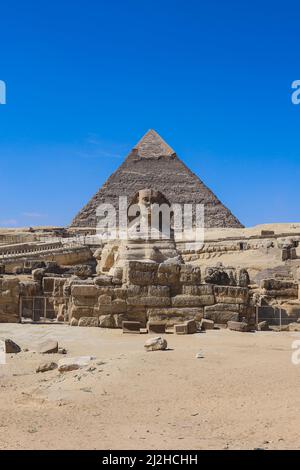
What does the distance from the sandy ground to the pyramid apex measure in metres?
128

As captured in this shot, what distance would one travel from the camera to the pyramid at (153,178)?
12962cm

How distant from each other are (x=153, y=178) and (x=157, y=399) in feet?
430

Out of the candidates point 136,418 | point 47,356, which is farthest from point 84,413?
point 47,356

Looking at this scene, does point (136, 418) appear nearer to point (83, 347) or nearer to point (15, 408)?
point (15, 408)

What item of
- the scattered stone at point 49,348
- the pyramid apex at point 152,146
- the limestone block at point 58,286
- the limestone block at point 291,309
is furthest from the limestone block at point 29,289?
the pyramid apex at point 152,146

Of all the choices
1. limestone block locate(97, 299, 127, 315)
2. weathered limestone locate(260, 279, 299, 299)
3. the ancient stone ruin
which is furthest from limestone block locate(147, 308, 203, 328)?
weathered limestone locate(260, 279, 299, 299)

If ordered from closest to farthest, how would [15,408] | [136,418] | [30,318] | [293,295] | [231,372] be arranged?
[136,418], [15,408], [231,372], [30,318], [293,295]

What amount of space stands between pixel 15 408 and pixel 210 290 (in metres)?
4.59

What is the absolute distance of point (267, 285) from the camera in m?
13.1

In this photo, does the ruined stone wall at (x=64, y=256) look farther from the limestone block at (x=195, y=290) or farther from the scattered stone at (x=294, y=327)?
the scattered stone at (x=294, y=327)

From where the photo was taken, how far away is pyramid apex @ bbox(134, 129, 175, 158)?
133625 millimetres

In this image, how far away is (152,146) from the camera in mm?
134625

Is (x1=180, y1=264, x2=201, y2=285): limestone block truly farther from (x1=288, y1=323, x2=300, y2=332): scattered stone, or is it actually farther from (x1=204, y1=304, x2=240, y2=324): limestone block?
(x1=288, y1=323, x2=300, y2=332): scattered stone

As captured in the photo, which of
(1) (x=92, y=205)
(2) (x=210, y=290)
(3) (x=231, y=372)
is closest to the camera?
(3) (x=231, y=372)
